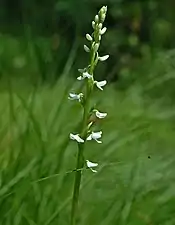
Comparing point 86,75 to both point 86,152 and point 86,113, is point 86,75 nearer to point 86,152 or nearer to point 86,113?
point 86,113

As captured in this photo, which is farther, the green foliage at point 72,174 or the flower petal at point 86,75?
the green foliage at point 72,174

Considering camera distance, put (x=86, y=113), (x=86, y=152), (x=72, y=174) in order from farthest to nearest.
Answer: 1. (x=86, y=152)
2. (x=72, y=174)
3. (x=86, y=113)

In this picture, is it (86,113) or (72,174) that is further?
(72,174)

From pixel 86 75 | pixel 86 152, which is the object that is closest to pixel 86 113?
pixel 86 75

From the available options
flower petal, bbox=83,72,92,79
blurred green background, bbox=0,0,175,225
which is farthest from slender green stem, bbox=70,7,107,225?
blurred green background, bbox=0,0,175,225

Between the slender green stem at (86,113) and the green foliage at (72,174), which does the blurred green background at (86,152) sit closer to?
the green foliage at (72,174)

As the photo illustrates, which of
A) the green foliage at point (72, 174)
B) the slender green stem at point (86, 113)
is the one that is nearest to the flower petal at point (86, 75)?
the slender green stem at point (86, 113)

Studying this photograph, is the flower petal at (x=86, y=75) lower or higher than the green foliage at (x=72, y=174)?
higher

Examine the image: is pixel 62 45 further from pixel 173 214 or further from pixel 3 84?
pixel 173 214
